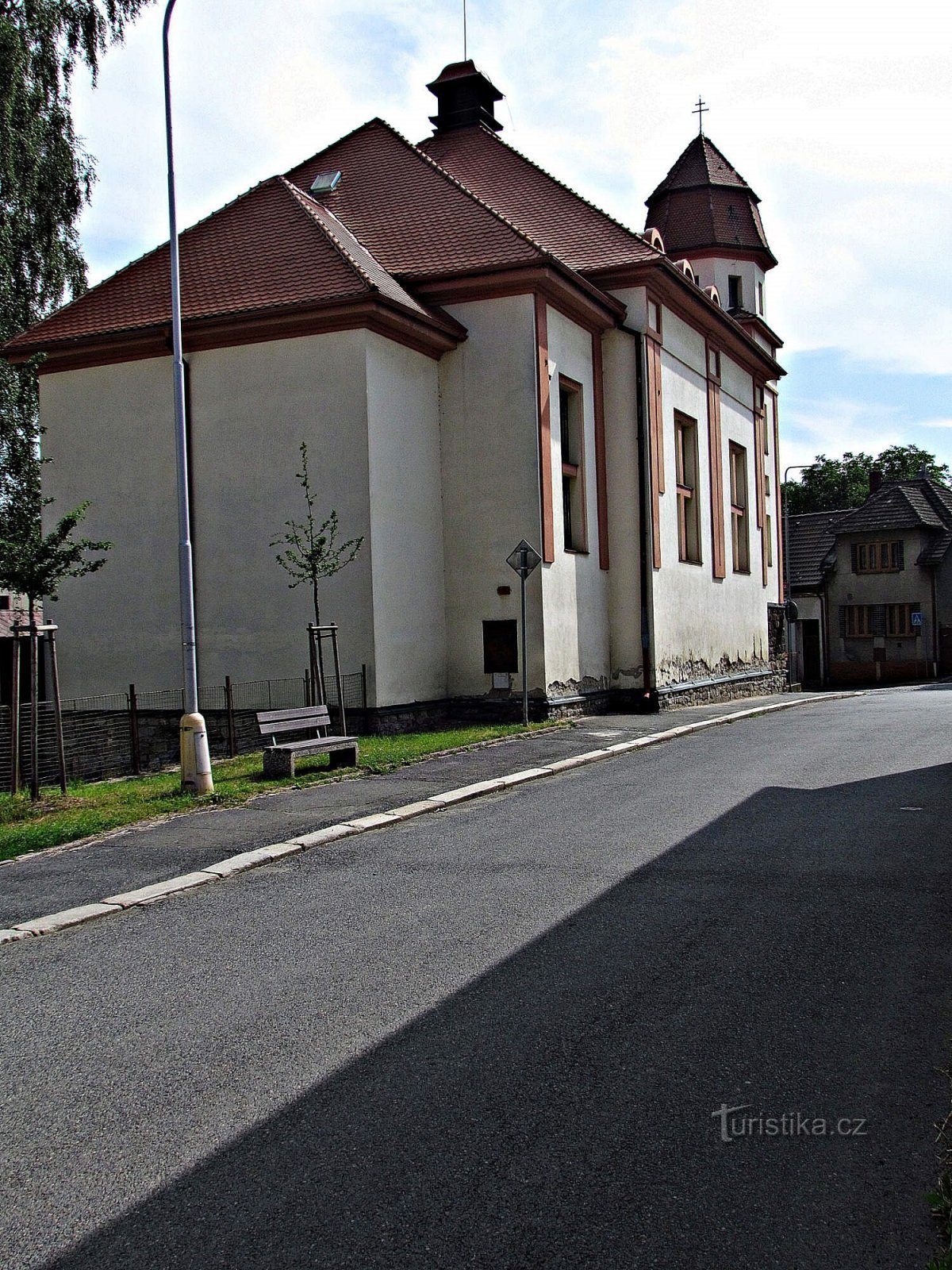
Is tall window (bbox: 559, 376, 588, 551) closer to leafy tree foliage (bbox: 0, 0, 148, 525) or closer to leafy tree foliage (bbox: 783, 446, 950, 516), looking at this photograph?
leafy tree foliage (bbox: 0, 0, 148, 525)

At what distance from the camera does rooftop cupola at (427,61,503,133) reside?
2795cm

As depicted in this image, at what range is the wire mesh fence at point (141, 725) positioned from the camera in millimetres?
13289

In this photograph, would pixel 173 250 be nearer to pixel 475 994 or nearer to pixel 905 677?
pixel 475 994

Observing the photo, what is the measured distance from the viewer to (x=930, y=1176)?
3.55 meters

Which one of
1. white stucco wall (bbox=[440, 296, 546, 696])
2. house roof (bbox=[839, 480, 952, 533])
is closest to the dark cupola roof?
white stucco wall (bbox=[440, 296, 546, 696])

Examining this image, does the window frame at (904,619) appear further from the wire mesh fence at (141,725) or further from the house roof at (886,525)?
the wire mesh fence at (141,725)

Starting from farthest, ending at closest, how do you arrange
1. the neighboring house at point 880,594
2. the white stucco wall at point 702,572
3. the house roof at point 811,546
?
the house roof at point 811,546 → the neighboring house at point 880,594 → the white stucco wall at point 702,572

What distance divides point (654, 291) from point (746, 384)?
9705 millimetres

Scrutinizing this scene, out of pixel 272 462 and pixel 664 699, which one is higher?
pixel 272 462

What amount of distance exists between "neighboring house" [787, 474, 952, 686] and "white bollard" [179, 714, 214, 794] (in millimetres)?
43715

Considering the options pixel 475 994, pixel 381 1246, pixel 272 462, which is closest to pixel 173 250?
pixel 272 462

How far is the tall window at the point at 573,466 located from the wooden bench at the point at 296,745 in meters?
9.02

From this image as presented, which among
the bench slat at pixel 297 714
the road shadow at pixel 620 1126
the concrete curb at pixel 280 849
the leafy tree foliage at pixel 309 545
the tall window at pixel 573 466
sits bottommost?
the road shadow at pixel 620 1126

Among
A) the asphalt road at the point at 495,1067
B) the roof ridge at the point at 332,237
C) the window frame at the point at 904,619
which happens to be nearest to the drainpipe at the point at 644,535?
the roof ridge at the point at 332,237
